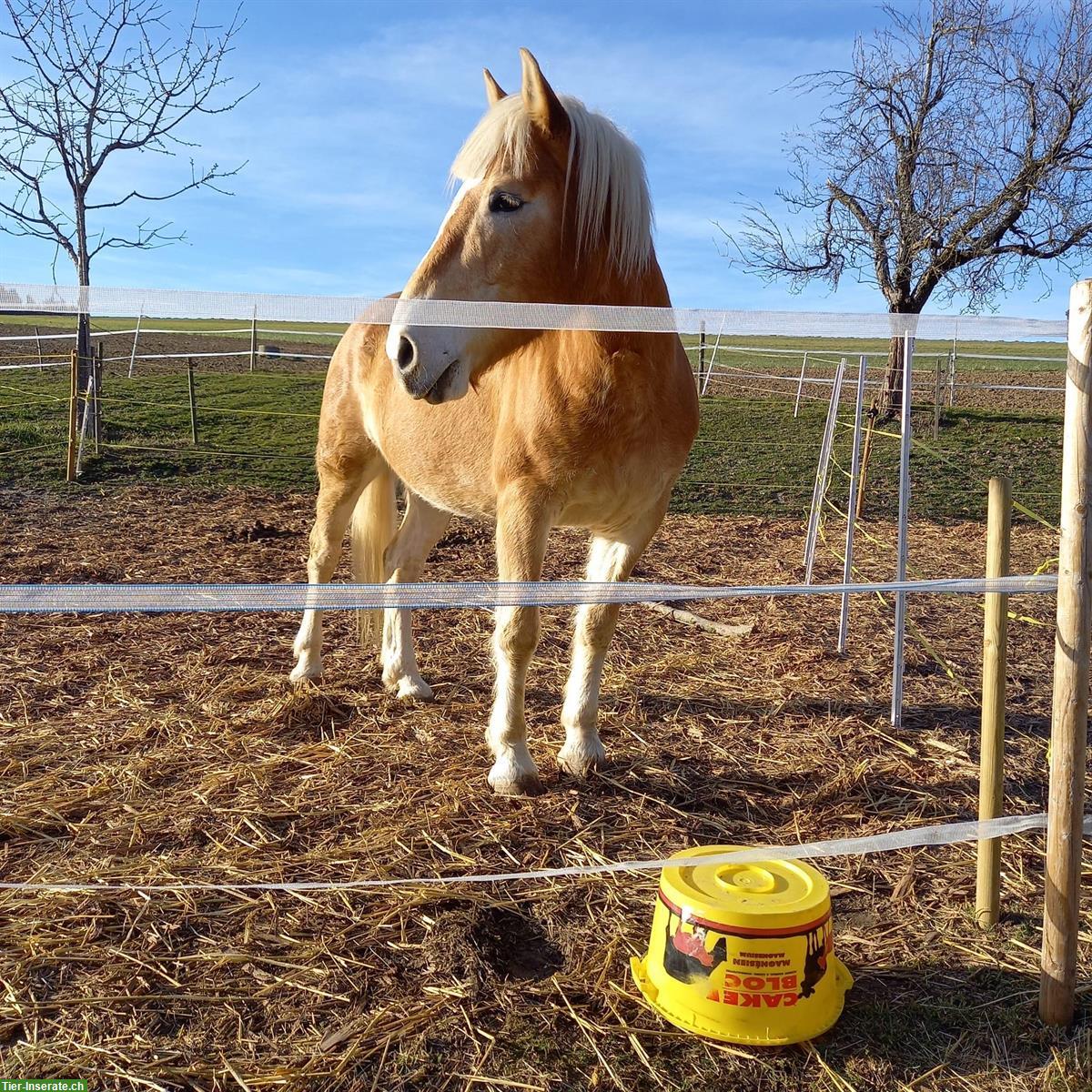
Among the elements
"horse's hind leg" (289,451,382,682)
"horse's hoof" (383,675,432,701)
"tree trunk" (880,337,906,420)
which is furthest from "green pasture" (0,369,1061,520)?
"horse's hoof" (383,675,432,701)

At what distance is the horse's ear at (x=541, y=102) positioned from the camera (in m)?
2.68

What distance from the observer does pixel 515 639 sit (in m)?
3.31

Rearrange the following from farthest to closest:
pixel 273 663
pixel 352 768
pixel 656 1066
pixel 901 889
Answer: pixel 273 663 → pixel 352 768 → pixel 901 889 → pixel 656 1066

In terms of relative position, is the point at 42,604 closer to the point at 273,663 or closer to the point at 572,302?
the point at 572,302

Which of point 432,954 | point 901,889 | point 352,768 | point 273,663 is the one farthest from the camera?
point 273,663

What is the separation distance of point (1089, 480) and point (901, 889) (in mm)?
1481

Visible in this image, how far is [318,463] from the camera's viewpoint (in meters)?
4.95

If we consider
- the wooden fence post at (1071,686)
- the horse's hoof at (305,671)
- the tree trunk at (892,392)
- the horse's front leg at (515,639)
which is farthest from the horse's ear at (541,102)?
the tree trunk at (892,392)

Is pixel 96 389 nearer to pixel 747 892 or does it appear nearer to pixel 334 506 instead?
pixel 334 506

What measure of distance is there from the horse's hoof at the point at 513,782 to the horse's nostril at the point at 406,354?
165 cm

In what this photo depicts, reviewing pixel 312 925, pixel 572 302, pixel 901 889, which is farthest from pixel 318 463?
pixel 901 889

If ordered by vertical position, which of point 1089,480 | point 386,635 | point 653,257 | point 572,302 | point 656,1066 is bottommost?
point 656,1066

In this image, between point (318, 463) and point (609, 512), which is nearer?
point (609, 512)

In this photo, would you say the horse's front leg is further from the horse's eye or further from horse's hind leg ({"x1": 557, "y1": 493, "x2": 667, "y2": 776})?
the horse's eye
